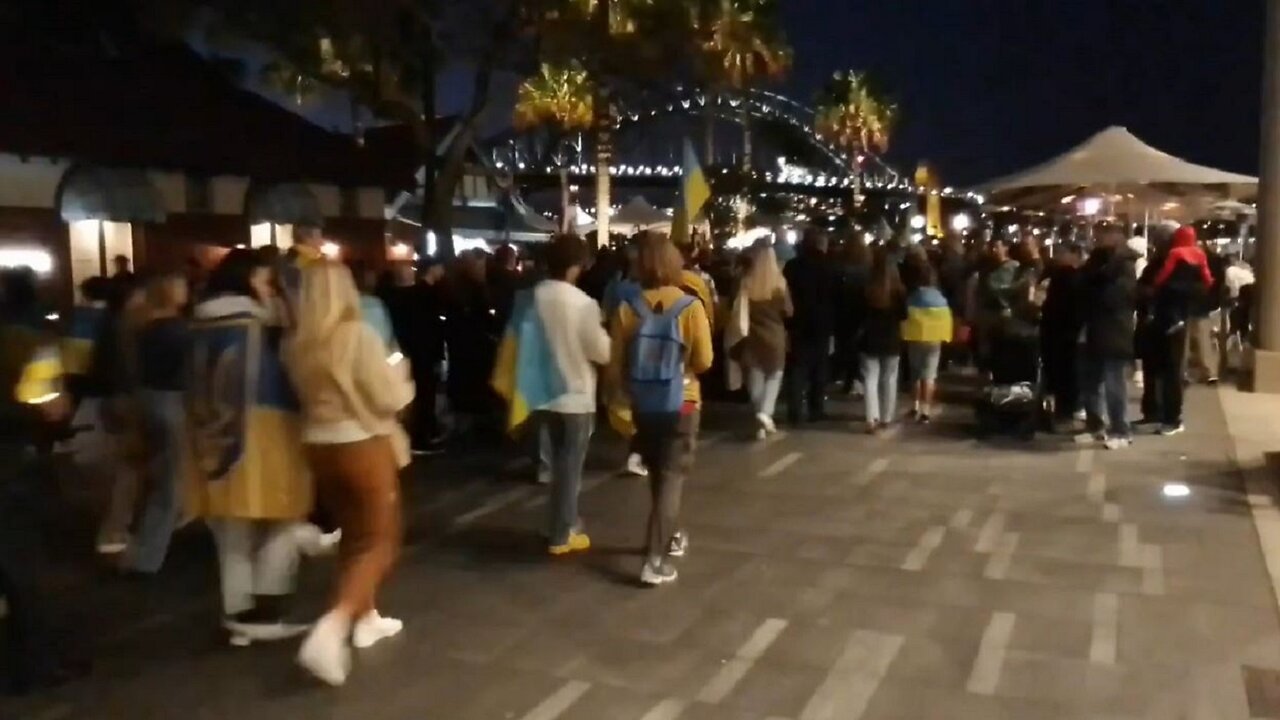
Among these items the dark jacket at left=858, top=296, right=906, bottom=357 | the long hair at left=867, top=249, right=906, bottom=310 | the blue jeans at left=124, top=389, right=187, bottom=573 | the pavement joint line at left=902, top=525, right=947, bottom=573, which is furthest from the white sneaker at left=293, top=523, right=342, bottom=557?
the long hair at left=867, top=249, right=906, bottom=310

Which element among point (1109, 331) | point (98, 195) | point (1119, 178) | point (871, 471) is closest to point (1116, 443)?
point (1109, 331)

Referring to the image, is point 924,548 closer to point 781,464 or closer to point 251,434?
point 781,464

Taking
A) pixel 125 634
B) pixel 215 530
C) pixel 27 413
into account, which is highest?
pixel 27 413

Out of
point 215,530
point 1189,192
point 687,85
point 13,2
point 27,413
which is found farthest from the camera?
point 687,85

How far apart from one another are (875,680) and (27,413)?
358 cm

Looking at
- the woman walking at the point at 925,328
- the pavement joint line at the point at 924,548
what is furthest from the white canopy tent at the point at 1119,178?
the pavement joint line at the point at 924,548

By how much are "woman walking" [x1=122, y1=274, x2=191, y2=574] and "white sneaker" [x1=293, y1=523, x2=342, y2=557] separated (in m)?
0.78

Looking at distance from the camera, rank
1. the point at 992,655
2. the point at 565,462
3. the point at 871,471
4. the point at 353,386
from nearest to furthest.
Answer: the point at 353,386 < the point at 992,655 < the point at 565,462 < the point at 871,471

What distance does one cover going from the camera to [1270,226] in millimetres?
13656

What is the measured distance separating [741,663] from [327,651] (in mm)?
1720

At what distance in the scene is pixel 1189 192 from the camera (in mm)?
15211

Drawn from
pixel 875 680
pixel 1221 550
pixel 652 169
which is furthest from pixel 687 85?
pixel 652 169

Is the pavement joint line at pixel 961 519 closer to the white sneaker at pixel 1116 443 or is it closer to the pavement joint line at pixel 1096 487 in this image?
the pavement joint line at pixel 1096 487

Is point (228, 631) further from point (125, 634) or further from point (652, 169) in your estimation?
point (652, 169)
